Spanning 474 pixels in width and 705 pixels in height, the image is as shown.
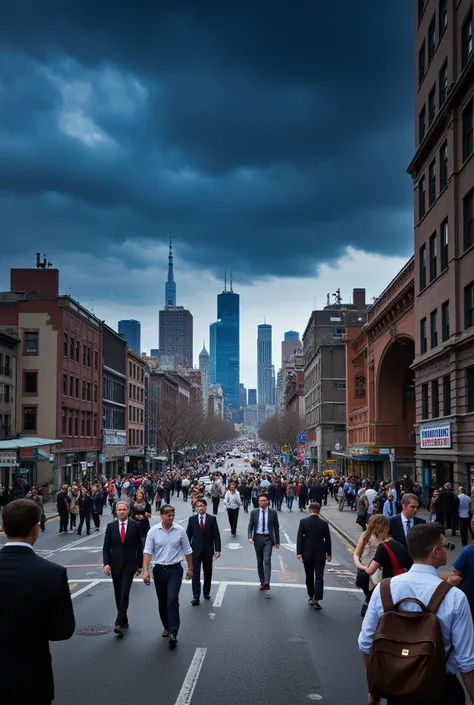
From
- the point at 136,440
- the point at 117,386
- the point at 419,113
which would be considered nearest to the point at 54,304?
the point at 117,386

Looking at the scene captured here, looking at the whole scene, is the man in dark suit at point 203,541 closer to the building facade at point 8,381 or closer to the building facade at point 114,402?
the building facade at point 8,381

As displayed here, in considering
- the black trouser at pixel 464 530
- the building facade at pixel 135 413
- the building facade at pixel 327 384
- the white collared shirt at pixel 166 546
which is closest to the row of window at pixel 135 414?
the building facade at pixel 135 413

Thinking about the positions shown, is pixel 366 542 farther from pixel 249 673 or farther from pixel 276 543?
pixel 276 543

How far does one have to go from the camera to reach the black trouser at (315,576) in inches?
498

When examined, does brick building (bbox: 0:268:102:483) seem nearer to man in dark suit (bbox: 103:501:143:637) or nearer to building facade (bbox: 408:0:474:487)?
building facade (bbox: 408:0:474:487)

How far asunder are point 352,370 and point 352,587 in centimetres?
5182

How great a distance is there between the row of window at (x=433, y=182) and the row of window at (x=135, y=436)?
56310mm

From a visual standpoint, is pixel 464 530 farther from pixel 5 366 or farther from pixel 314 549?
pixel 5 366

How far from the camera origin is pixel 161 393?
113m

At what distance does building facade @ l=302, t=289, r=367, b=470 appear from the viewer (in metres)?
90.0

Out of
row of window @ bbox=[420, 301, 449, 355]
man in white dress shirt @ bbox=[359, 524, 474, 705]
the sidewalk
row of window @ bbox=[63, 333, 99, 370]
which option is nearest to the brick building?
row of window @ bbox=[63, 333, 99, 370]

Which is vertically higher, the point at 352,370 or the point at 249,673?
the point at 352,370

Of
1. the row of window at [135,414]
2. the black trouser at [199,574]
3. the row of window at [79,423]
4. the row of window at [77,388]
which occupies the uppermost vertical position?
the row of window at [77,388]

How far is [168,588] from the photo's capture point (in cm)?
1010
